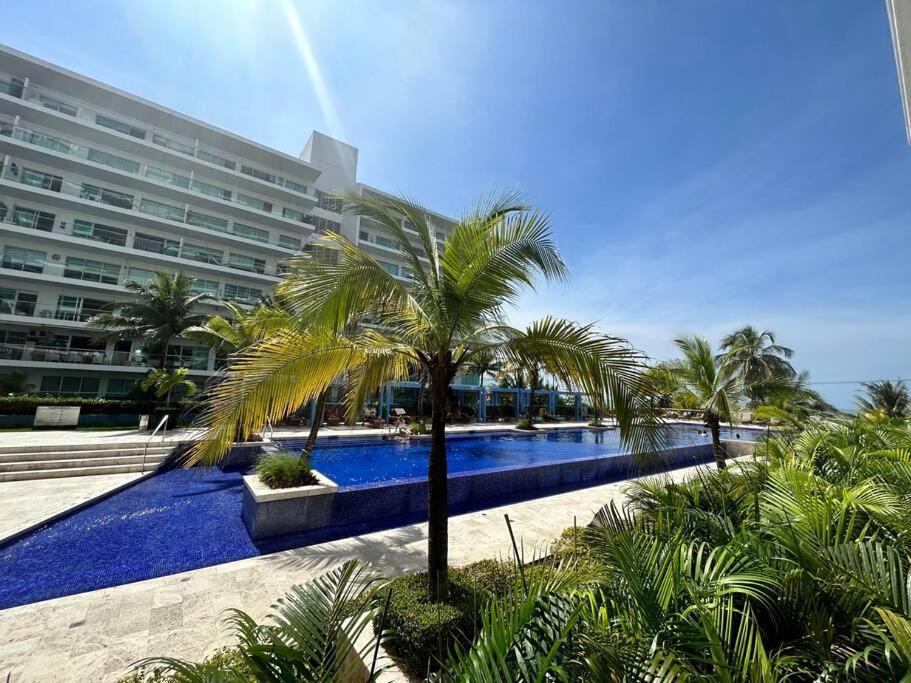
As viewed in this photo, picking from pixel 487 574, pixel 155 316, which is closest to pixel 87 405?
pixel 155 316

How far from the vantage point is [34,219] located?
75.3ft

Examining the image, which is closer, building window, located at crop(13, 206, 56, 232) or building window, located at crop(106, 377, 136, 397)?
building window, located at crop(13, 206, 56, 232)

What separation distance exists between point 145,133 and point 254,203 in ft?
28.2

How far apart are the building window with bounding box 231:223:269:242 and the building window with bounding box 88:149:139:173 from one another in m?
7.24

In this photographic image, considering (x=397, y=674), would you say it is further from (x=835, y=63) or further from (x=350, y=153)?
(x=350, y=153)

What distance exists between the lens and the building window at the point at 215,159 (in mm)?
30466

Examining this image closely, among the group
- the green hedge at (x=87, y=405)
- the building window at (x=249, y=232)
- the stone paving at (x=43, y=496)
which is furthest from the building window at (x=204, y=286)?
the stone paving at (x=43, y=496)

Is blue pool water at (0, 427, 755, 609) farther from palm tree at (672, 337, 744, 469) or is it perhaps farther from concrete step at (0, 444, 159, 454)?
palm tree at (672, 337, 744, 469)

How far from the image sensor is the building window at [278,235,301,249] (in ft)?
105

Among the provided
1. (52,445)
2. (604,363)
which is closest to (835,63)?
(604,363)

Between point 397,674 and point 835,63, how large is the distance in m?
11.7

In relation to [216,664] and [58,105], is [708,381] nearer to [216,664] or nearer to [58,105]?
[216,664]

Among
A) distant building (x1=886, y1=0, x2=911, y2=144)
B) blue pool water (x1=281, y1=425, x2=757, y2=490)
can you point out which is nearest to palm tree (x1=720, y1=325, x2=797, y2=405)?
blue pool water (x1=281, y1=425, x2=757, y2=490)

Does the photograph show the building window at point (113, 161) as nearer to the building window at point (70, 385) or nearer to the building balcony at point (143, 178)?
the building balcony at point (143, 178)
